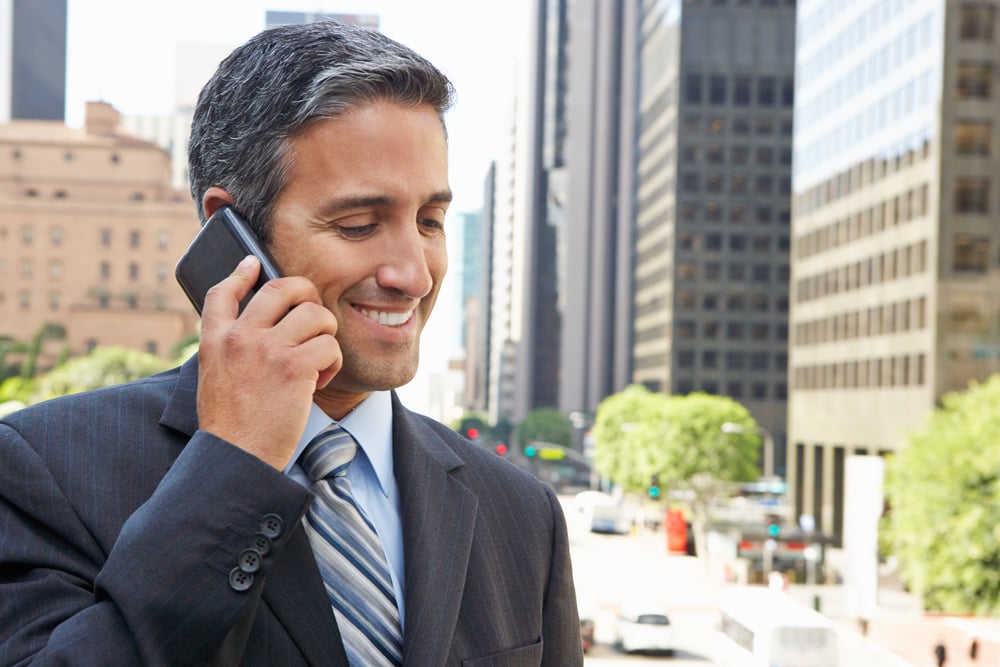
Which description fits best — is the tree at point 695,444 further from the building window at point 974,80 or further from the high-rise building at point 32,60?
the high-rise building at point 32,60

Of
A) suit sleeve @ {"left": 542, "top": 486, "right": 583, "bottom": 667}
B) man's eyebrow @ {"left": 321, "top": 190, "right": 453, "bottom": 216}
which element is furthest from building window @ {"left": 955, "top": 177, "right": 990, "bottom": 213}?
man's eyebrow @ {"left": 321, "top": 190, "right": 453, "bottom": 216}

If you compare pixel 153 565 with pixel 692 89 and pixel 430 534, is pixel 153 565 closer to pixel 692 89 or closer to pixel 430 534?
pixel 430 534

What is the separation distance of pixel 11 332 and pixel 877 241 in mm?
100974

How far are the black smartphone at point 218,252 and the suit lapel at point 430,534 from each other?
0.56 meters

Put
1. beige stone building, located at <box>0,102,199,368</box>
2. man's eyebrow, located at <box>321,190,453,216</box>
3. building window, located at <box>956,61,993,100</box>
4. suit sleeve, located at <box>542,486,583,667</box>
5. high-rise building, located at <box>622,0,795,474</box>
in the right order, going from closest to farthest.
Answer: man's eyebrow, located at <box>321,190,453,216</box> < suit sleeve, located at <box>542,486,583,667</box> < building window, located at <box>956,61,993,100</box> < high-rise building, located at <box>622,0,795,474</box> < beige stone building, located at <box>0,102,199,368</box>

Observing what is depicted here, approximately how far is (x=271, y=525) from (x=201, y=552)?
13 cm

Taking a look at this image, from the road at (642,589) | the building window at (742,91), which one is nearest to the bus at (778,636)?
the road at (642,589)

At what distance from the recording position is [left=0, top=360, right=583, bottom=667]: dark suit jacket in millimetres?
2027

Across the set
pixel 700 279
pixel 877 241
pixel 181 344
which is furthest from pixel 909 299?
pixel 181 344

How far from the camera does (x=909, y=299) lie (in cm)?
6931

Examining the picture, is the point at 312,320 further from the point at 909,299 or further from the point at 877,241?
the point at 877,241

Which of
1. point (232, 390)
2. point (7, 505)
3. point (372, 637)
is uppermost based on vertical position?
point (232, 390)

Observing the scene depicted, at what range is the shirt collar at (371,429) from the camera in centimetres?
256

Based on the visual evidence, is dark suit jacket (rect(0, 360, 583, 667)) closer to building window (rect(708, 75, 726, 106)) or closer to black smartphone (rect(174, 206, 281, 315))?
black smartphone (rect(174, 206, 281, 315))
